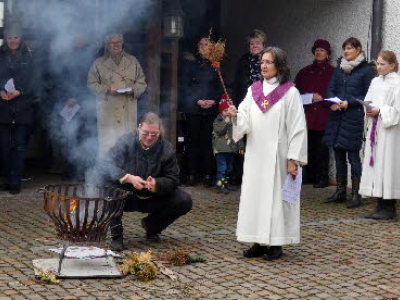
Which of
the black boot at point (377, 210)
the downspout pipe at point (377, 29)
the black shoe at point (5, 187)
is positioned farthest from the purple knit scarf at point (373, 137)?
the black shoe at point (5, 187)

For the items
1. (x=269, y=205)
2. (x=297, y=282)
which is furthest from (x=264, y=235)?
(x=297, y=282)

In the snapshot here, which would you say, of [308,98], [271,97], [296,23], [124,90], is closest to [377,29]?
[308,98]

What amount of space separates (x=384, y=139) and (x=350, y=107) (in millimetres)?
834

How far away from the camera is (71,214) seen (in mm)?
6777

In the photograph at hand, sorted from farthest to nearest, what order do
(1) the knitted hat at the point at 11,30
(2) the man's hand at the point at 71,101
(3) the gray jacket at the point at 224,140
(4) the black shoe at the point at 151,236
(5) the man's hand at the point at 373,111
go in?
(2) the man's hand at the point at 71,101
(3) the gray jacket at the point at 224,140
(1) the knitted hat at the point at 11,30
(5) the man's hand at the point at 373,111
(4) the black shoe at the point at 151,236

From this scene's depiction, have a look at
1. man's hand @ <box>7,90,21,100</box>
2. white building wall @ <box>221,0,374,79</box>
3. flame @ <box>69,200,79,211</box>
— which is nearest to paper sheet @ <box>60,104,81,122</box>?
man's hand @ <box>7,90,21,100</box>

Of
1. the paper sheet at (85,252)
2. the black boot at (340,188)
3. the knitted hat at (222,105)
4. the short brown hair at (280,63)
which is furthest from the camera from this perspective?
the knitted hat at (222,105)

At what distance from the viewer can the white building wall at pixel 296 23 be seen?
11.7 meters

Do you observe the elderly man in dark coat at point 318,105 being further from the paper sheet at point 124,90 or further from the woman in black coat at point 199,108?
the paper sheet at point 124,90

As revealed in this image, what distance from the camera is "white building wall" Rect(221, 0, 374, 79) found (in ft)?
38.4

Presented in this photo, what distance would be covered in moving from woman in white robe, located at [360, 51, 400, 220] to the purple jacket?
183 centimetres

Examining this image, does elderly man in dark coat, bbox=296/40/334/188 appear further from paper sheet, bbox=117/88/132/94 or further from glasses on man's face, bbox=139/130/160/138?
glasses on man's face, bbox=139/130/160/138

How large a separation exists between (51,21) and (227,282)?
5350 millimetres

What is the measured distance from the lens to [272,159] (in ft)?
24.5
